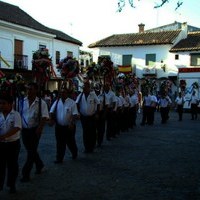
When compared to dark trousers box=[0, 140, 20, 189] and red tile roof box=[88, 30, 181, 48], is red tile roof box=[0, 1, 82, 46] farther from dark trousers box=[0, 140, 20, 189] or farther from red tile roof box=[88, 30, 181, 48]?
dark trousers box=[0, 140, 20, 189]

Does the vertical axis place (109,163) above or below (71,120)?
below

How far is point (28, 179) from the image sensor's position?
8.09m

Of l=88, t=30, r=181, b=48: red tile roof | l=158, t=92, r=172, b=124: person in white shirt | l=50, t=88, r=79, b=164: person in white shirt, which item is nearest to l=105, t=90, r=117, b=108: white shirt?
l=50, t=88, r=79, b=164: person in white shirt

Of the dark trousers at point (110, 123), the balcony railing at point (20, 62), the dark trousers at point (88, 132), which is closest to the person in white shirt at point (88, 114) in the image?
the dark trousers at point (88, 132)

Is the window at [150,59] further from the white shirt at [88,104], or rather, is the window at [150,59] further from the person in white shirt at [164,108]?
the white shirt at [88,104]

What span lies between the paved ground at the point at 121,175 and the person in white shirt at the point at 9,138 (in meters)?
0.35

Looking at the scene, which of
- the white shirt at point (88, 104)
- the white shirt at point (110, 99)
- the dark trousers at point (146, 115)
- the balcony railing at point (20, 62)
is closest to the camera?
the white shirt at point (88, 104)

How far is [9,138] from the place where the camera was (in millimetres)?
7059

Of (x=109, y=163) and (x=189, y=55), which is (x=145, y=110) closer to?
(x=109, y=163)

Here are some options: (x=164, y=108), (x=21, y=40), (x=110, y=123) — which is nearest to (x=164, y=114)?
(x=164, y=108)

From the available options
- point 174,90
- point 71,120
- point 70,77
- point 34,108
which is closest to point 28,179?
point 34,108

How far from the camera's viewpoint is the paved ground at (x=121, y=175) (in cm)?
711

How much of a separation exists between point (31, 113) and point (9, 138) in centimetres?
131

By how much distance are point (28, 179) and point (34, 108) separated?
131 cm
